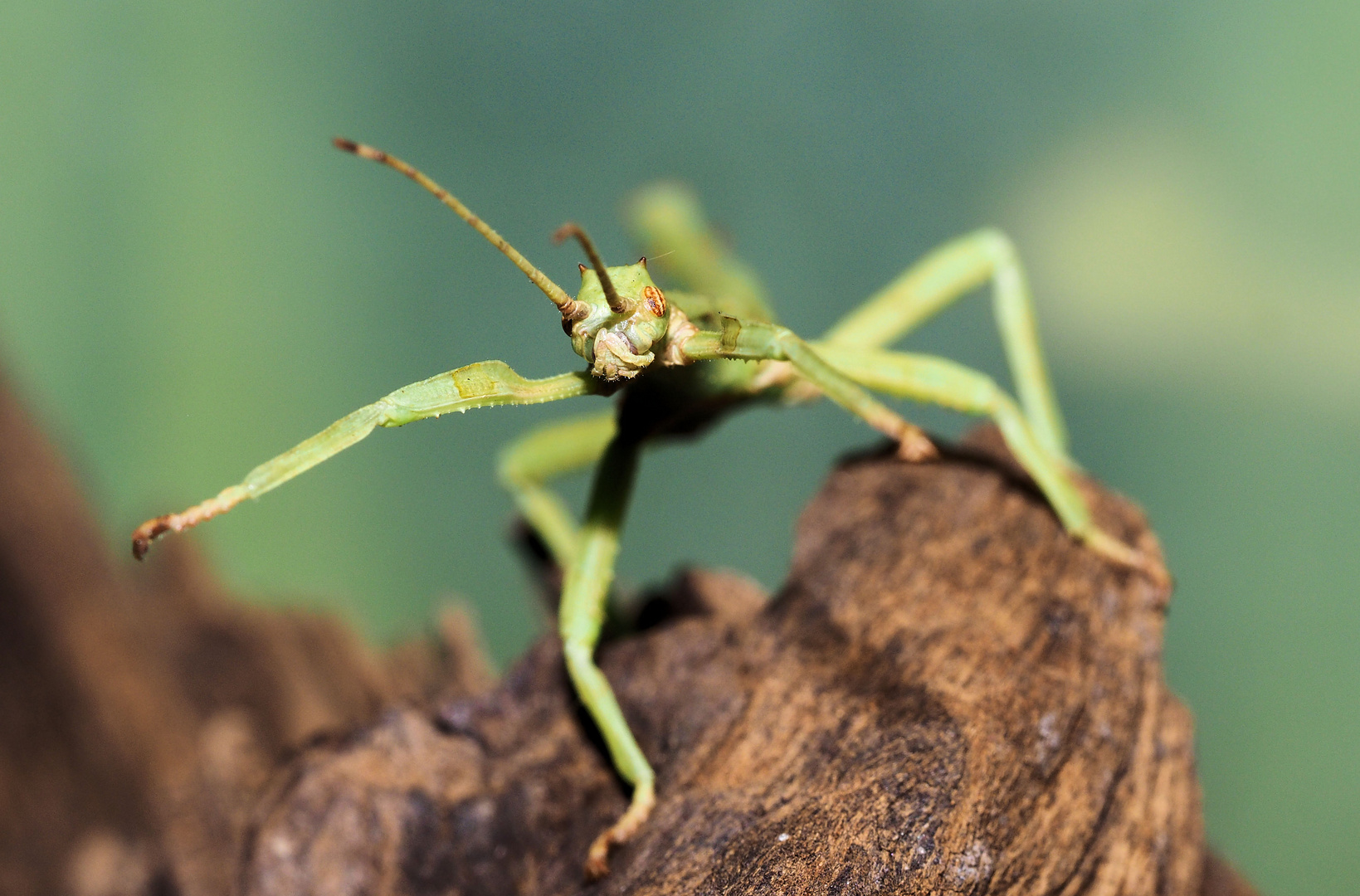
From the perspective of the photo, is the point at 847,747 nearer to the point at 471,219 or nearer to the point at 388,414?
the point at 388,414

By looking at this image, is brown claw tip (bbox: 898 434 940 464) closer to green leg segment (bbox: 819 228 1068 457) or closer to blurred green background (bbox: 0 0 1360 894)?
green leg segment (bbox: 819 228 1068 457)

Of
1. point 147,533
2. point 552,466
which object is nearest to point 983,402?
point 552,466

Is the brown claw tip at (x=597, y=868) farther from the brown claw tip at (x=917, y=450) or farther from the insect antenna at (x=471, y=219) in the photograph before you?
the brown claw tip at (x=917, y=450)

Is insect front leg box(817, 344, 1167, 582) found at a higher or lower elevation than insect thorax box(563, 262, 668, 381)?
lower

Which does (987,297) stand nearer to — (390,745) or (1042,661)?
(1042,661)

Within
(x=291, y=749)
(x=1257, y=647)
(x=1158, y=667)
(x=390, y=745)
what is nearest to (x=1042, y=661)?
(x=1158, y=667)

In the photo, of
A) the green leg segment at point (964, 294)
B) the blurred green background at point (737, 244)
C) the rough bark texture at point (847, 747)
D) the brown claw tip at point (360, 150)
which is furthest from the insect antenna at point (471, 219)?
the blurred green background at point (737, 244)

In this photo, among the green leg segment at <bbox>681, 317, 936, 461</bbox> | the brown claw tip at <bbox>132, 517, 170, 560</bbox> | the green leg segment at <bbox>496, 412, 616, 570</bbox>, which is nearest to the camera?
the brown claw tip at <bbox>132, 517, 170, 560</bbox>

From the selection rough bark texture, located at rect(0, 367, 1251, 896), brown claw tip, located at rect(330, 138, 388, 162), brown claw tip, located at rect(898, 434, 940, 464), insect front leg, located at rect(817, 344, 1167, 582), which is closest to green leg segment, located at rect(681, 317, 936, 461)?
insect front leg, located at rect(817, 344, 1167, 582)
